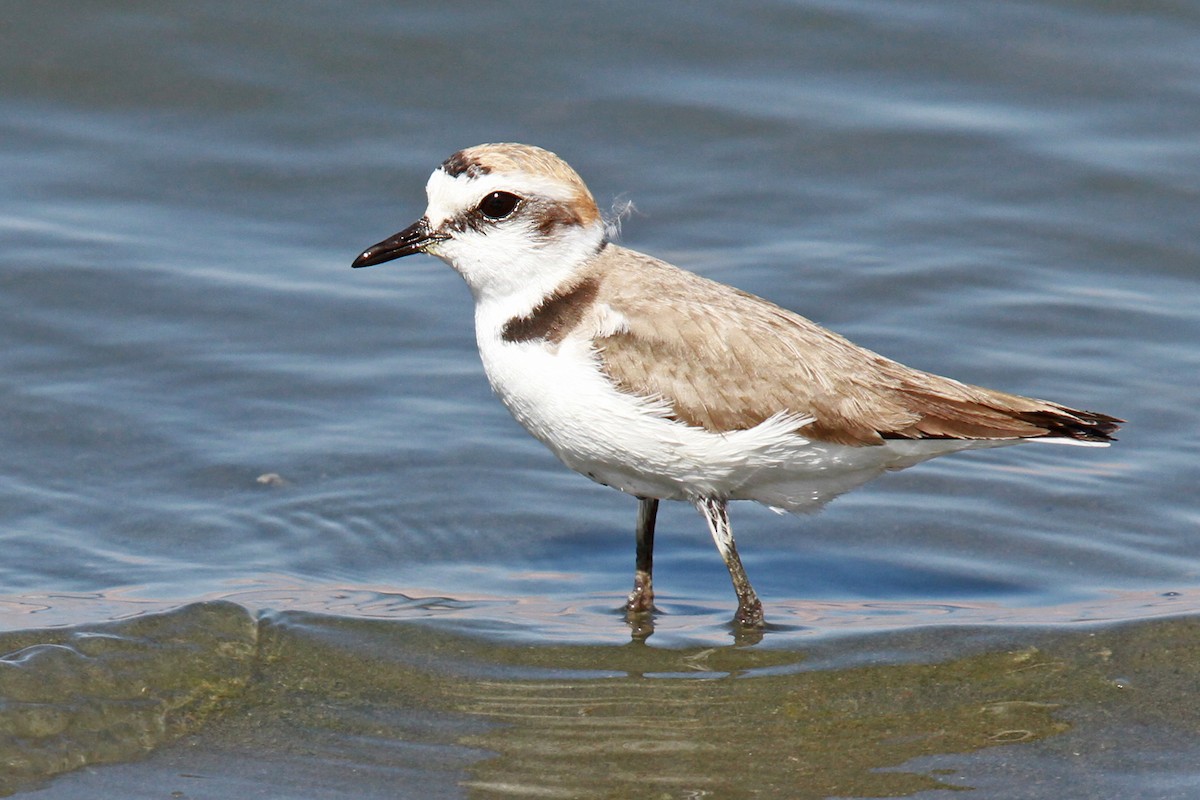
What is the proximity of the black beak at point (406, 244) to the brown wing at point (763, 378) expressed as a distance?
2.67 ft

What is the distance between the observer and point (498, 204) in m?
7.16

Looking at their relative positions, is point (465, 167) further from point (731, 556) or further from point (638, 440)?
point (731, 556)

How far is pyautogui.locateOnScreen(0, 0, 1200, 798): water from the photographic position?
20.4ft

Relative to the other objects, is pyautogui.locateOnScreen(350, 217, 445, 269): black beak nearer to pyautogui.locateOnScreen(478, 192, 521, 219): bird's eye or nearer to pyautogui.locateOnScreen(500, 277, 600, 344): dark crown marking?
pyautogui.locateOnScreen(478, 192, 521, 219): bird's eye

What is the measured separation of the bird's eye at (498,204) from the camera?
7.14 meters

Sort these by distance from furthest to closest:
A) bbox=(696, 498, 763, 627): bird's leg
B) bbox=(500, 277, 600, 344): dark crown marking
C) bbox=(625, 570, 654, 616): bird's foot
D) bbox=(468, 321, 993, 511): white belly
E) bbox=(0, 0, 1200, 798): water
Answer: bbox=(625, 570, 654, 616): bird's foot
bbox=(696, 498, 763, 627): bird's leg
bbox=(500, 277, 600, 344): dark crown marking
bbox=(468, 321, 993, 511): white belly
bbox=(0, 0, 1200, 798): water

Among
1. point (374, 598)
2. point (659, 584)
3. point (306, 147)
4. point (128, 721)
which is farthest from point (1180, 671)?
point (306, 147)

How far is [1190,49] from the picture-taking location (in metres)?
14.2

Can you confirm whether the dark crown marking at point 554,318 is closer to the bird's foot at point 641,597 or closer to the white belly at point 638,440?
the white belly at point 638,440

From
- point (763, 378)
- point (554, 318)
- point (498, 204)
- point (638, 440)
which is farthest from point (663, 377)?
point (498, 204)

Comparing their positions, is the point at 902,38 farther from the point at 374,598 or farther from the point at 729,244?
the point at 374,598

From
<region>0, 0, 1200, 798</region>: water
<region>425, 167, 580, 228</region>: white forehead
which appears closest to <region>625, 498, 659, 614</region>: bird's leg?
<region>0, 0, 1200, 798</region>: water

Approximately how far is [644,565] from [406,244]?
1.93 m

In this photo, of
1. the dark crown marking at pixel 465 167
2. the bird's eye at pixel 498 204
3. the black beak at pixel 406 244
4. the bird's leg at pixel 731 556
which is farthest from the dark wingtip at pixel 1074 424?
A: the black beak at pixel 406 244
